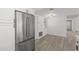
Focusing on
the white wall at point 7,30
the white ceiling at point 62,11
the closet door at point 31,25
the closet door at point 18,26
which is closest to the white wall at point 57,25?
the white ceiling at point 62,11

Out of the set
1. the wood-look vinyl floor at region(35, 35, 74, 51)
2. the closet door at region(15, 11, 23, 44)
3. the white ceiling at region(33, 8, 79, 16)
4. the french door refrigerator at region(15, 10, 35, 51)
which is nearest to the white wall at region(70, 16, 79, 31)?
the white ceiling at region(33, 8, 79, 16)

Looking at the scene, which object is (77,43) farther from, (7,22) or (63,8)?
(7,22)

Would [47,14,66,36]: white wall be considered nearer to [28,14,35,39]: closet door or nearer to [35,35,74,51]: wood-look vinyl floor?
[35,35,74,51]: wood-look vinyl floor

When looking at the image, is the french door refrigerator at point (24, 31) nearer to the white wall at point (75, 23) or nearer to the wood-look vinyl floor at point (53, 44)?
the wood-look vinyl floor at point (53, 44)

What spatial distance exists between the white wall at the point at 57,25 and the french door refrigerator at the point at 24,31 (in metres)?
0.22

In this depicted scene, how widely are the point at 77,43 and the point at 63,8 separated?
48 cm

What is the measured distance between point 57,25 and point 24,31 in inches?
17.2

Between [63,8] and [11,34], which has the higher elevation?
[63,8]

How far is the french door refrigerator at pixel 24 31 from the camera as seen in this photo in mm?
1159

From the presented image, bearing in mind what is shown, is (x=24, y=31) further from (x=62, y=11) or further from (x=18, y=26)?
(x=62, y=11)

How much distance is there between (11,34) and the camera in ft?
3.78

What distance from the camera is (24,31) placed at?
1196mm
